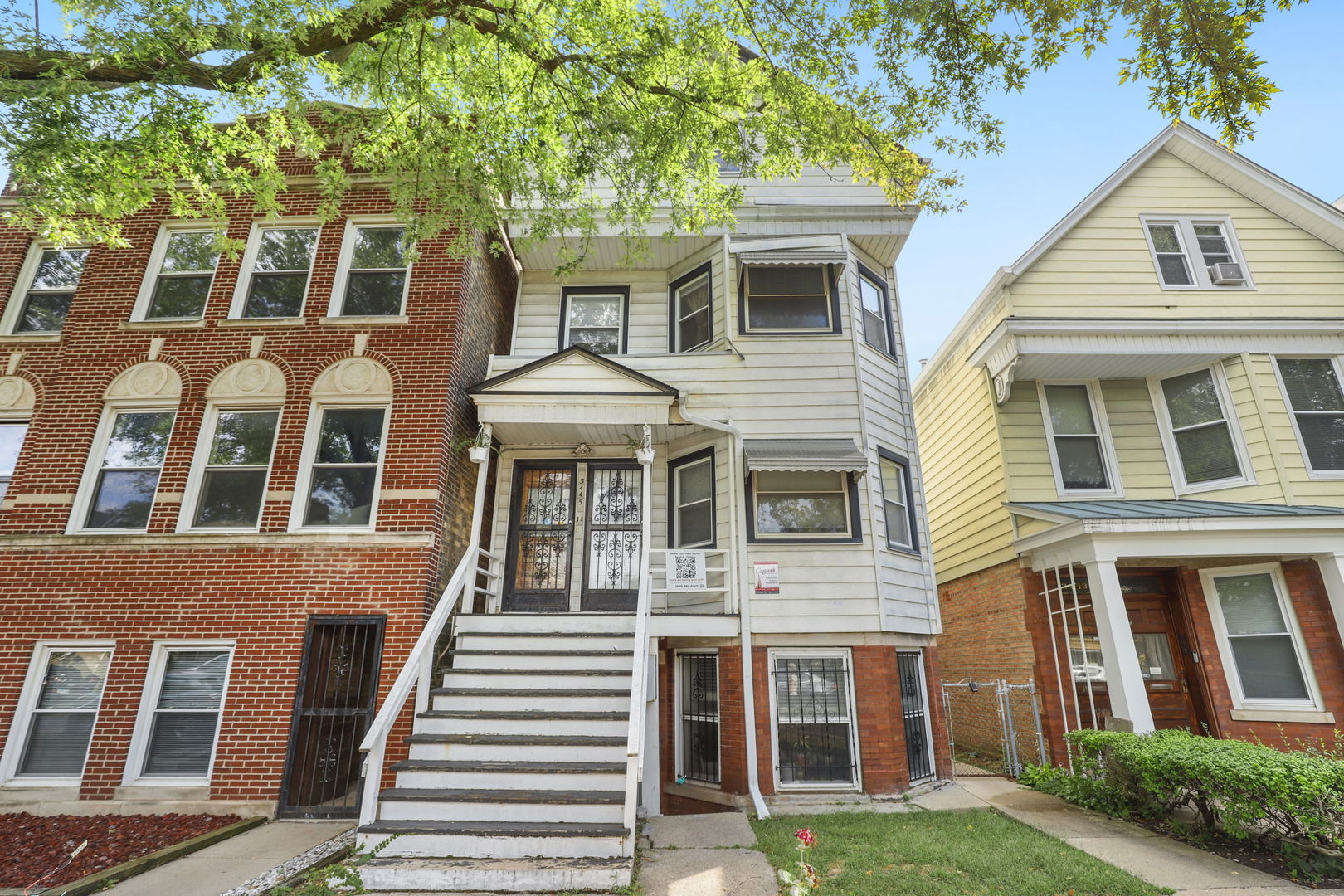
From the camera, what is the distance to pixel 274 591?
25.0ft

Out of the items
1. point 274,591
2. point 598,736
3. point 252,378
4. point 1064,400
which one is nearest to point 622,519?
point 598,736

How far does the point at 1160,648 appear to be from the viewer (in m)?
8.86

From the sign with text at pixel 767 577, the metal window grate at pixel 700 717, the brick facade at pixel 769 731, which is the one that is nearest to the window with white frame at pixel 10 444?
the metal window grate at pixel 700 717

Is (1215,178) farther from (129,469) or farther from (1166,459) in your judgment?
(129,469)

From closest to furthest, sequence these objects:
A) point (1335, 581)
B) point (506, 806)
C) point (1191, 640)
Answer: point (506, 806) → point (1335, 581) → point (1191, 640)

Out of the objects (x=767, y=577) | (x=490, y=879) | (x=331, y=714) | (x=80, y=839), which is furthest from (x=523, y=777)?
(x=80, y=839)

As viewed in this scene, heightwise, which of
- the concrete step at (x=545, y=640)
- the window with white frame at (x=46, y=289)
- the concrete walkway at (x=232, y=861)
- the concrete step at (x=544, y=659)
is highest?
the window with white frame at (x=46, y=289)

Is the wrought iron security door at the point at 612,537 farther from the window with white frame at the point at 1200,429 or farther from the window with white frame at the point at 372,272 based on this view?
the window with white frame at the point at 1200,429

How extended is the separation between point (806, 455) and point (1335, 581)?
249 inches

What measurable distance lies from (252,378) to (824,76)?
26.8 ft

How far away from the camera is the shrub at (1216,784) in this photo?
494cm

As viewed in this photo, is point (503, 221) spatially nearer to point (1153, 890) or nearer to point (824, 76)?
point (824, 76)

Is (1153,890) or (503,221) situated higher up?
(503,221)

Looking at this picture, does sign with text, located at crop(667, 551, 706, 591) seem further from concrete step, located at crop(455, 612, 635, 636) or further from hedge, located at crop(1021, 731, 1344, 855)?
hedge, located at crop(1021, 731, 1344, 855)
